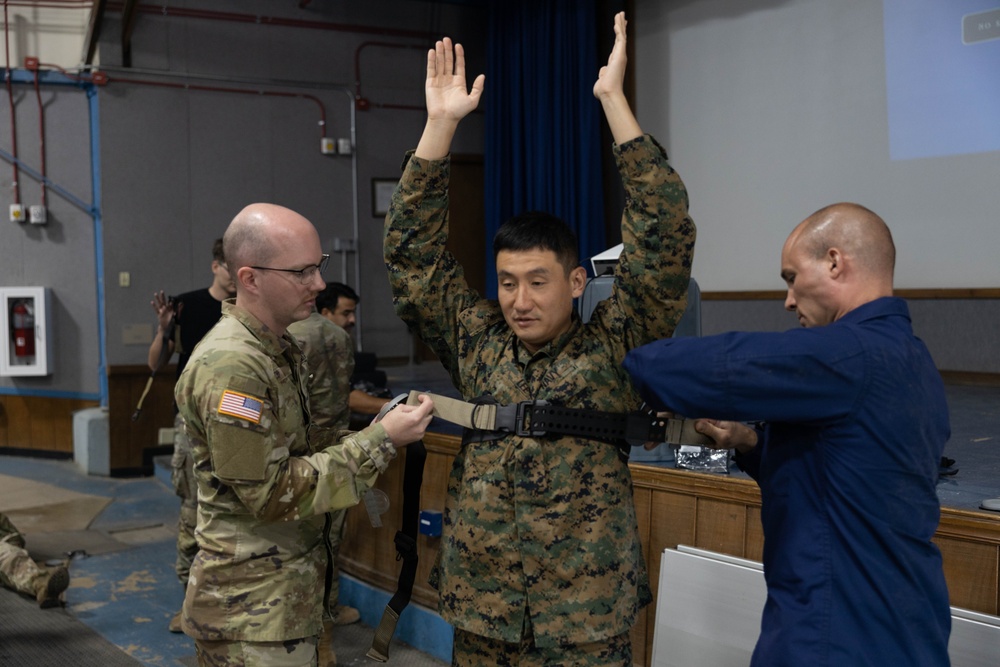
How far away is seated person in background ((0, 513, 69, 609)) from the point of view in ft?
12.1

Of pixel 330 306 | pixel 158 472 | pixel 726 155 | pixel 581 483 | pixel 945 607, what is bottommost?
pixel 158 472

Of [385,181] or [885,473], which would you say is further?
[385,181]

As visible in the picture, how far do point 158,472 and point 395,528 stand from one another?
350 centimetres

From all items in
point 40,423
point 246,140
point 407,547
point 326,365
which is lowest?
point 40,423

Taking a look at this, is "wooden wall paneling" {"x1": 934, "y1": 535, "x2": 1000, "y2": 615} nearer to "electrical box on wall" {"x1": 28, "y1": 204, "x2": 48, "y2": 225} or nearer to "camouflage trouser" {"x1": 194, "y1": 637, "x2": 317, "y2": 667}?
"camouflage trouser" {"x1": 194, "y1": 637, "x2": 317, "y2": 667}

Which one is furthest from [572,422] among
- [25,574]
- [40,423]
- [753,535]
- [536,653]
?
[40,423]

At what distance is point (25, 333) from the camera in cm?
664

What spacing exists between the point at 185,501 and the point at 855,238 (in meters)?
2.92

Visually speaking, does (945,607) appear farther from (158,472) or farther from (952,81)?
(158,472)

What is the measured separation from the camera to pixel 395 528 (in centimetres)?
351

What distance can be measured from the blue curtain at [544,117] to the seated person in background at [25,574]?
3.88m

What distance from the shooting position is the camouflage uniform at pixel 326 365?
3.18m

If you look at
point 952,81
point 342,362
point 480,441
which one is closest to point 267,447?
point 480,441

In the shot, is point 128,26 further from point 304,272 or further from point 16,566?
point 304,272
